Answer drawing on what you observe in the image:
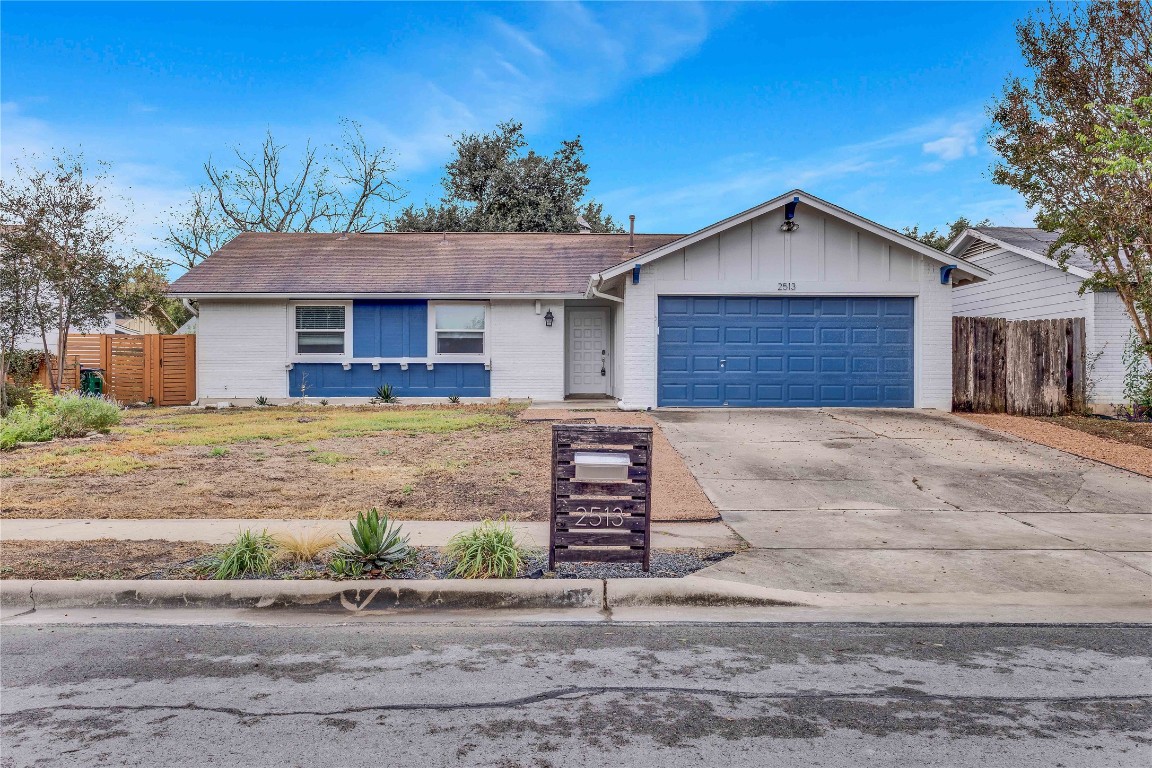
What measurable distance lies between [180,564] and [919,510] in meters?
7.22

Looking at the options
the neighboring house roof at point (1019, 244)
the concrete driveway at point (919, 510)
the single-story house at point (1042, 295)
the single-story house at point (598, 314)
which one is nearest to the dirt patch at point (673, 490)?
the concrete driveway at point (919, 510)

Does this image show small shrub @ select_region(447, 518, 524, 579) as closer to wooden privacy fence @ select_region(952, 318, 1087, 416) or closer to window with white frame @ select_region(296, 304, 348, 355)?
wooden privacy fence @ select_region(952, 318, 1087, 416)

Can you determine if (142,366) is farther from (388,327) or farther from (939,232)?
(939,232)

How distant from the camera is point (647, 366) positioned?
51.7 ft

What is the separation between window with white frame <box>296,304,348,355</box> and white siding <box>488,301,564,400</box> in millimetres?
3942

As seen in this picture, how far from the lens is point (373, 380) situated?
19.1 metres

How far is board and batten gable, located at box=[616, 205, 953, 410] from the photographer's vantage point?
15.7 meters

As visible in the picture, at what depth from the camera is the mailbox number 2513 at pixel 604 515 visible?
18.7ft

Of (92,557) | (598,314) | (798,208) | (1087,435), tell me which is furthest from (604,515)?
(598,314)

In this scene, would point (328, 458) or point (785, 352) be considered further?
point (785, 352)

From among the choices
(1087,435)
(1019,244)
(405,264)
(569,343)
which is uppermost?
(1019,244)

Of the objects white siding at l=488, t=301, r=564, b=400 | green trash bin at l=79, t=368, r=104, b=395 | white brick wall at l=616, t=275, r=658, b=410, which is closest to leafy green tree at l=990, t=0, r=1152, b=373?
white brick wall at l=616, t=275, r=658, b=410

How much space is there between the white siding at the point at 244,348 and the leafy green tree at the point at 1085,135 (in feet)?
57.0

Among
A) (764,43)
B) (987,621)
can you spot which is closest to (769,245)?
(764,43)
